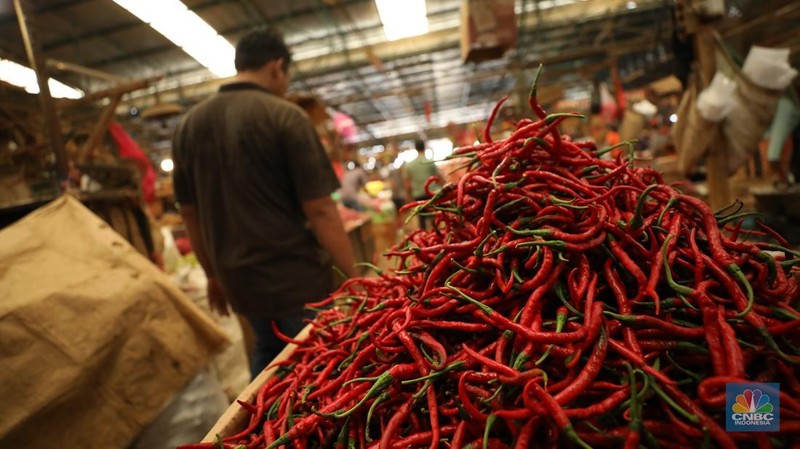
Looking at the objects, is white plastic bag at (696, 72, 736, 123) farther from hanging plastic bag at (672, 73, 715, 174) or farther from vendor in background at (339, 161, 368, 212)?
vendor in background at (339, 161, 368, 212)

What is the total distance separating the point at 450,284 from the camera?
125 cm

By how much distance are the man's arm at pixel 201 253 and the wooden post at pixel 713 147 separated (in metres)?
4.30

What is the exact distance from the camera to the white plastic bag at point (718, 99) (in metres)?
3.30

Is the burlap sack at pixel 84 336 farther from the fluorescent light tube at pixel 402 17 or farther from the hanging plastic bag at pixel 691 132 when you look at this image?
the fluorescent light tube at pixel 402 17

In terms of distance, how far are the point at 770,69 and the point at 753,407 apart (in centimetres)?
370

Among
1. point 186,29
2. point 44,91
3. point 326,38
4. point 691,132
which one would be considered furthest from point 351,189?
point 691,132

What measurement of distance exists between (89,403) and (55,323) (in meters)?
0.35

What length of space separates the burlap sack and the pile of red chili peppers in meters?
0.67

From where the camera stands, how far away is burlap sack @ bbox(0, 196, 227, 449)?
4.70 feet

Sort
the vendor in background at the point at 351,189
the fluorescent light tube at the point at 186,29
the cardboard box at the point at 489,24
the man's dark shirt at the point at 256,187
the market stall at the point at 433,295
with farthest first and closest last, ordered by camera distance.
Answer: the vendor in background at the point at 351,189
the fluorescent light tube at the point at 186,29
the cardboard box at the point at 489,24
the man's dark shirt at the point at 256,187
the market stall at the point at 433,295

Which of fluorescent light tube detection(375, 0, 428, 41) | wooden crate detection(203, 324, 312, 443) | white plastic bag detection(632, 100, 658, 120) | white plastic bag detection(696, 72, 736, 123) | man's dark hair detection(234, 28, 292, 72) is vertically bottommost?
wooden crate detection(203, 324, 312, 443)

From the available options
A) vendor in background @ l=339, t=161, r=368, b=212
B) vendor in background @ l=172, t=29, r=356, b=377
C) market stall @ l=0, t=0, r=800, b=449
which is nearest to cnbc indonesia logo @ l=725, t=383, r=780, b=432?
market stall @ l=0, t=0, r=800, b=449

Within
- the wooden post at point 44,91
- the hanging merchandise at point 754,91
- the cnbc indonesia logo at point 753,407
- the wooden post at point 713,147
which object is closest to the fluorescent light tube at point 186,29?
the wooden post at point 44,91

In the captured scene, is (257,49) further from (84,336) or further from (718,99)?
(718,99)
